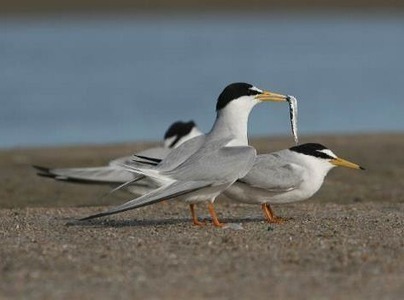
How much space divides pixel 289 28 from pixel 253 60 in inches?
425

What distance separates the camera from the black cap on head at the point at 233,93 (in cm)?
867

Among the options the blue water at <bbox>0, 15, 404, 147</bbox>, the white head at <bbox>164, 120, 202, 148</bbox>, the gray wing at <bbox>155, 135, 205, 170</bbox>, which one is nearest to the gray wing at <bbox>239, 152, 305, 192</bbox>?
the gray wing at <bbox>155, 135, 205, 170</bbox>

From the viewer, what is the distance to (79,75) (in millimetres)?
26141

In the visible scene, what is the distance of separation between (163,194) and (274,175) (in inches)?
35.9

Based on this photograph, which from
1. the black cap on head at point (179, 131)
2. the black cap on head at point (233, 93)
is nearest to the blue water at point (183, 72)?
the black cap on head at point (179, 131)

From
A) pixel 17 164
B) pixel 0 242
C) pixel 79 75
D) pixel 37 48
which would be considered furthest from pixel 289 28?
pixel 0 242

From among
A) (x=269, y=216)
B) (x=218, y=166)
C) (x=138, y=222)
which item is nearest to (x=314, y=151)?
(x=269, y=216)

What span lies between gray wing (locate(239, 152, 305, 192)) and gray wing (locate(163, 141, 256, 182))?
0.26m

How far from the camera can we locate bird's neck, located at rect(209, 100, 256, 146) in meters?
8.55

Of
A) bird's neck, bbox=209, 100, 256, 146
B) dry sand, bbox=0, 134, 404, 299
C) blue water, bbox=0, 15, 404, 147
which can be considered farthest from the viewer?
blue water, bbox=0, 15, 404, 147

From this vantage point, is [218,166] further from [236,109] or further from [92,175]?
[92,175]

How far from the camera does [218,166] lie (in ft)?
26.6

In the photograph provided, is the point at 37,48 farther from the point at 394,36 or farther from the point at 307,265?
the point at 307,265

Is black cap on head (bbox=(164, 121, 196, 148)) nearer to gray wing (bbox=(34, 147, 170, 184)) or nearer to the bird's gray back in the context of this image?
Answer: gray wing (bbox=(34, 147, 170, 184))
